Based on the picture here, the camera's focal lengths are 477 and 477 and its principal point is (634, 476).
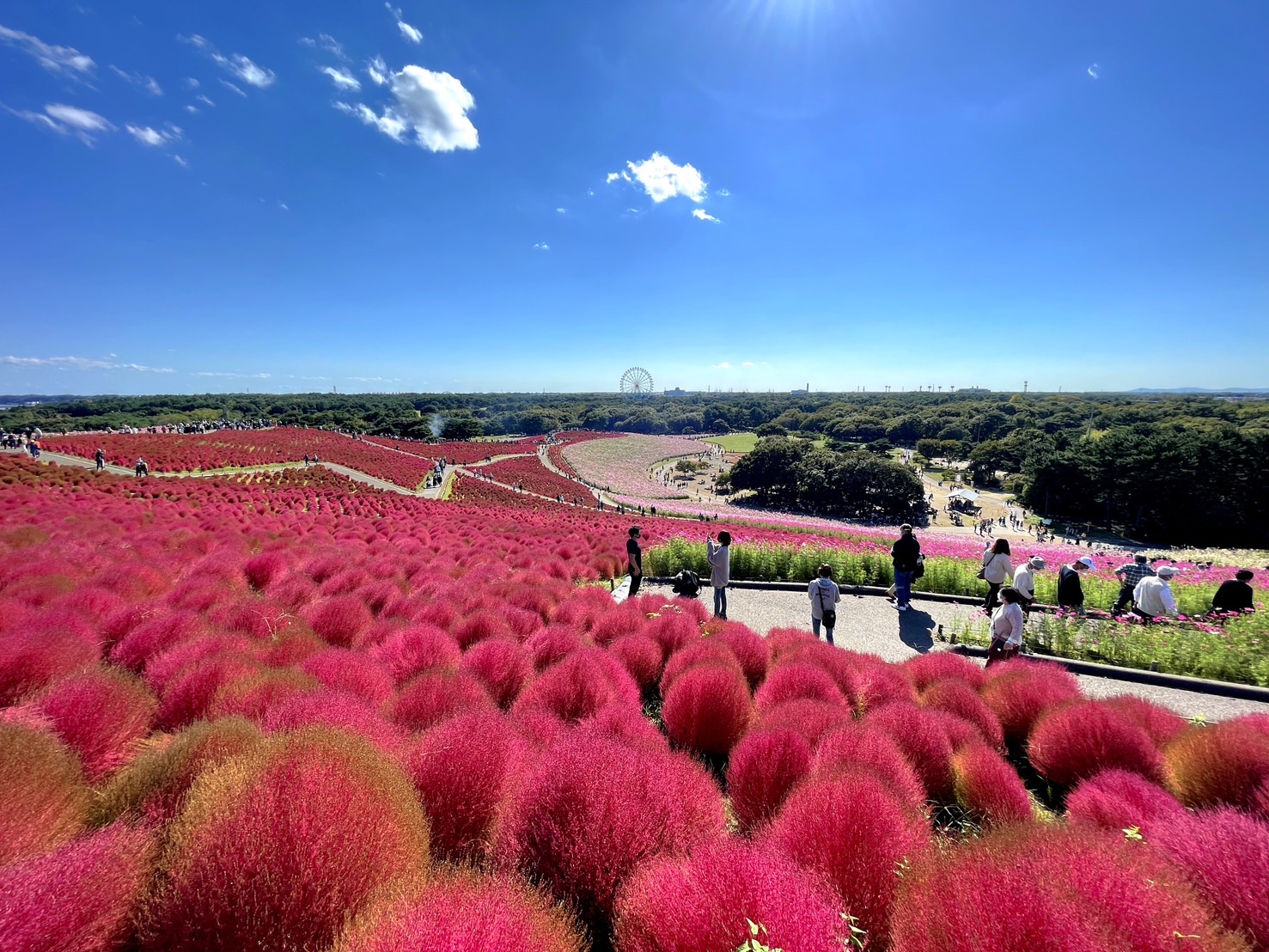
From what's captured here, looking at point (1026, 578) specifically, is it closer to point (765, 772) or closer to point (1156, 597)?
point (1156, 597)

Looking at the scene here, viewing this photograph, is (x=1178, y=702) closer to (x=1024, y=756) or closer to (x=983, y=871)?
(x=1024, y=756)

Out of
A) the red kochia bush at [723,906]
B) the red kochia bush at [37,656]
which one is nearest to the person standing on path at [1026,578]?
the red kochia bush at [723,906]

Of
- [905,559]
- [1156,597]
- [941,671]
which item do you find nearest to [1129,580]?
[1156,597]

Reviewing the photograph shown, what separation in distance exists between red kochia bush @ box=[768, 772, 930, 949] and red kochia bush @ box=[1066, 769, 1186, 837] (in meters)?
1.09

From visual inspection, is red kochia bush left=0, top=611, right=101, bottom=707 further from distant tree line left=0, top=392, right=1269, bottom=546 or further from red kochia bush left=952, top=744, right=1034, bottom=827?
distant tree line left=0, top=392, right=1269, bottom=546

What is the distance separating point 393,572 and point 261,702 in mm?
5244

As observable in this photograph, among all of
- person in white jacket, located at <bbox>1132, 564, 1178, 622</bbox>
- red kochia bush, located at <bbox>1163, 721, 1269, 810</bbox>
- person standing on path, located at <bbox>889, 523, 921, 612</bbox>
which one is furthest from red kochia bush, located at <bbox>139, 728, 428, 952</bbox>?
person in white jacket, located at <bbox>1132, 564, 1178, 622</bbox>

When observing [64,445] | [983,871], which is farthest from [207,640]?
[64,445]

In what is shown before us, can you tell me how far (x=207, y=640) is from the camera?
3654mm

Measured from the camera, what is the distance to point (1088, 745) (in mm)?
3363

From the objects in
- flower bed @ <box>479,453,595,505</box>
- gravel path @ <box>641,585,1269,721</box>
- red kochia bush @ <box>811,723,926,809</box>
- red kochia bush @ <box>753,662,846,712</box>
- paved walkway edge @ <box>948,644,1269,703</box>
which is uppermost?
red kochia bush @ <box>811,723,926,809</box>

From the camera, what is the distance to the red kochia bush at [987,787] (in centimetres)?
282

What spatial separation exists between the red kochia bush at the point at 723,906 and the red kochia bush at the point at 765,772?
1003 mm

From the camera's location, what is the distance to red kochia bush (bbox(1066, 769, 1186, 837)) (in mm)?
2463
